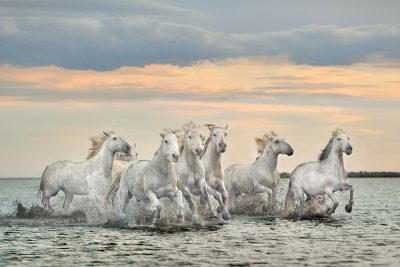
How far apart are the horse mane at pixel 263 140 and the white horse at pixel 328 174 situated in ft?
5.27

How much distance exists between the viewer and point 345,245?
20.2 meters

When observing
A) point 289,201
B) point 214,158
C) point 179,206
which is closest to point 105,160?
point 214,158

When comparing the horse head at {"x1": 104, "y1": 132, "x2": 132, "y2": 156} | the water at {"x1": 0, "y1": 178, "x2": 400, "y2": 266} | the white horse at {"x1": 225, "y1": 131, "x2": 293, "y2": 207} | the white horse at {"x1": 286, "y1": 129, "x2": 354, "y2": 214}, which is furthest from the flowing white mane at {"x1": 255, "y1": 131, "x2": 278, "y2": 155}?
the horse head at {"x1": 104, "y1": 132, "x2": 132, "y2": 156}

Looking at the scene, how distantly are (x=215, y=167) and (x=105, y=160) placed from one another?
3.16m

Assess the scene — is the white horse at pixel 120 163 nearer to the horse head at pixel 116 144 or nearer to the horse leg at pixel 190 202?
the horse head at pixel 116 144

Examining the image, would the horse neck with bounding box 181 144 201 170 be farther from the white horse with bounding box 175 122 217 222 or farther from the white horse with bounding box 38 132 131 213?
the white horse with bounding box 38 132 131 213

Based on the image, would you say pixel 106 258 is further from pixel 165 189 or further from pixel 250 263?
pixel 165 189

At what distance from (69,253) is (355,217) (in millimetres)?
13521

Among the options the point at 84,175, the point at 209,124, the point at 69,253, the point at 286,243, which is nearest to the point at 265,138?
the point at 209,124

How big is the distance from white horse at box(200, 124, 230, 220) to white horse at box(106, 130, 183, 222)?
1592 millimetres

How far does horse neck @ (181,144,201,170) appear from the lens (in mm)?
23750

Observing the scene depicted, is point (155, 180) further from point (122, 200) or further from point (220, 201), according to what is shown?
point (220, 201)

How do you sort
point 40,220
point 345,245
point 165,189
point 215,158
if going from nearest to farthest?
point 345,245, point 165,189, point 215,158, point 40,220

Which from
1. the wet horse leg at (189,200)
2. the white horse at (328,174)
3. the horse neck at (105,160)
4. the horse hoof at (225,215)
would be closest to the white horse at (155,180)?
the wet horse leg at (189,200)
